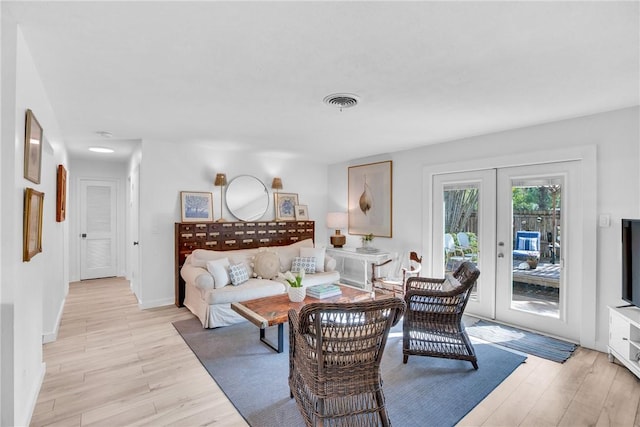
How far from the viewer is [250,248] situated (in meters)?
5.16

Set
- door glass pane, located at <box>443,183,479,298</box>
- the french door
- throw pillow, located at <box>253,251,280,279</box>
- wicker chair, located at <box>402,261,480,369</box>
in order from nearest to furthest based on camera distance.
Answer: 1. wicker chair, located at <box>402,261,480,369</box>
2. the french door
3. door glass pane, located at <box>443,183,479,298</box>
4. throw pillow, located at <box>253,251,280,279</box>

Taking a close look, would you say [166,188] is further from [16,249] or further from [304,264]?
[16,249]

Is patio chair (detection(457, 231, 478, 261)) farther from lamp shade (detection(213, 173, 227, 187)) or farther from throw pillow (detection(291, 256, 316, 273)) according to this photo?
lamp shade (detection(213, 173, 227, 187))

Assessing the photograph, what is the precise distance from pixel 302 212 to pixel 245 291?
239 centimetres

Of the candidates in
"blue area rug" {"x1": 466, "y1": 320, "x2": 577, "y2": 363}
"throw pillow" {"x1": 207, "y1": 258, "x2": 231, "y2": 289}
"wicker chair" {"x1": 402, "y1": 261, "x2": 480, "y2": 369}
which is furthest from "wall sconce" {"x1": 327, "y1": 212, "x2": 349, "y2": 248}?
"wicker chair" {"x1": 402, "y1": 261, "x2": 480, "y2": 369}

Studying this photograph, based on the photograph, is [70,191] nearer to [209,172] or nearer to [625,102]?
[209,172]

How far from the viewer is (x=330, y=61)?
2.02 m

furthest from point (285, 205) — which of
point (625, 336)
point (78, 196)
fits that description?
point (625, 336)

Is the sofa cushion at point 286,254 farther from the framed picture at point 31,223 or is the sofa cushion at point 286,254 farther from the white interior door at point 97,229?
the white interior door at point 97,229

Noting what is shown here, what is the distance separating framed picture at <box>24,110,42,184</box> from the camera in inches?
74.5

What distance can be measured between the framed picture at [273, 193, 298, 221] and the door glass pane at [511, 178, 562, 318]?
3466 mm

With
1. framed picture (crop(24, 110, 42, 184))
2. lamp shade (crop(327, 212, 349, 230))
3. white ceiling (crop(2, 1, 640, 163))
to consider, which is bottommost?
lamp shade (crop(327, 212, 349, 230))

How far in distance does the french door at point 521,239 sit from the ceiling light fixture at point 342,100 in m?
2.15

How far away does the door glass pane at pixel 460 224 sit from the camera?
4.06 m
